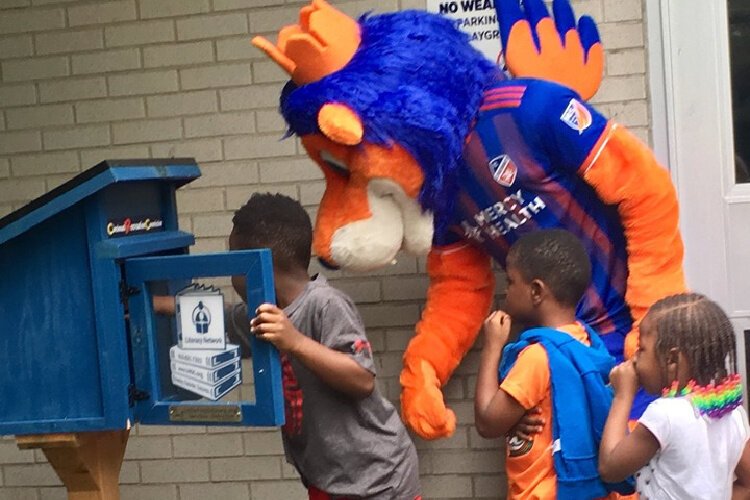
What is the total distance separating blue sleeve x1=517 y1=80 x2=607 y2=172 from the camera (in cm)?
278

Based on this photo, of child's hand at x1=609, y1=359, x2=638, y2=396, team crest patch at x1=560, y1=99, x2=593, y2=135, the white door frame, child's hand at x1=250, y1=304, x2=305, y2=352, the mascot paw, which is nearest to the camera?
child's hand at x1=250, y1=304, x2=305, y2=352

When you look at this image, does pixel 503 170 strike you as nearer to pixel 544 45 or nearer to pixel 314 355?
pixel 544 45

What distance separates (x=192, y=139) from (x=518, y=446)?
6.14 feet

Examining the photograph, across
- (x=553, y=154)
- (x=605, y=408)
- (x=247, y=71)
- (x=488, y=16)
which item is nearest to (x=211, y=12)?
(x=247, y=71)

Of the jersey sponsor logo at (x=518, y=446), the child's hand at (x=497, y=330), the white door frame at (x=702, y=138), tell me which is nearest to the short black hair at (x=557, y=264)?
the child's hand at (x=497, y=330)

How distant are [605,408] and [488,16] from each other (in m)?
1.58

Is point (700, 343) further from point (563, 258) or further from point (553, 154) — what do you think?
point (553, 154)

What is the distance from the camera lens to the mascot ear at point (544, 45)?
293 centimetres

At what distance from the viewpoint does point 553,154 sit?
2842 millimetres

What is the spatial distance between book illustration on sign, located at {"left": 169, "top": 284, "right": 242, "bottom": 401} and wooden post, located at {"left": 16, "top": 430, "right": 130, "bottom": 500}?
33cm

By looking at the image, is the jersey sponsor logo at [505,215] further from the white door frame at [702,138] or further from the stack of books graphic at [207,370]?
the stack of books graphic at [207,370]

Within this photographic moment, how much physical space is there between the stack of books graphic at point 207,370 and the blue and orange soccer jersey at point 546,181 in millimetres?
952

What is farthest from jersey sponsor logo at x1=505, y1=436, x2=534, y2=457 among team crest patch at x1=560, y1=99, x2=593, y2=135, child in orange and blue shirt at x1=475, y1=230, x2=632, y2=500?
team crest patch at x1=560, y1=99, x2=593, y2=135

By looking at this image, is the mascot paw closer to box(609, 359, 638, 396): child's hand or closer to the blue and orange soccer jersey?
the blue and orange soccer jersey
